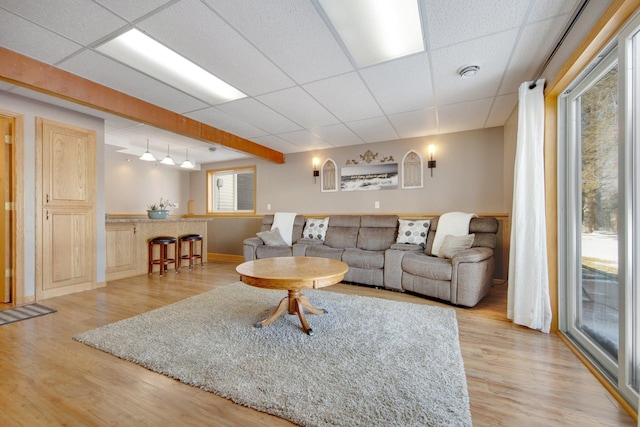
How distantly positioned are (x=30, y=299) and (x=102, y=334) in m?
1.70

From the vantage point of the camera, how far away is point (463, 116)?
349cm

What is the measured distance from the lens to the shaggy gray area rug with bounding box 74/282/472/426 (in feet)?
4.36

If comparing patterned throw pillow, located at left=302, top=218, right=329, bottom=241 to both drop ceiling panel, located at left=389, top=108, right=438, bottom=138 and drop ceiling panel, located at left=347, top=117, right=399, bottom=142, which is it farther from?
drop ceiling panel, located at left=389, top=108, right=438, bottom=138

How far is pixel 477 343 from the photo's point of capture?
2035 millimetres

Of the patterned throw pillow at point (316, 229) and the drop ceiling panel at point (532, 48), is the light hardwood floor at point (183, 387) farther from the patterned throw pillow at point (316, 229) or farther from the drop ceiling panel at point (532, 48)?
the patterned throw pillow at point (316, 229)

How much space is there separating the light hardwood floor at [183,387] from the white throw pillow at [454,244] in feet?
3.29

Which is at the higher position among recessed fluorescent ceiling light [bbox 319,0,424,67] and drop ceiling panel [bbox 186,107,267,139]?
recessed fluorescent ceiling light [bbox 319,0,424,67]

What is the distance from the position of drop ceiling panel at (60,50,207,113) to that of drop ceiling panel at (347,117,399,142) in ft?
6.80

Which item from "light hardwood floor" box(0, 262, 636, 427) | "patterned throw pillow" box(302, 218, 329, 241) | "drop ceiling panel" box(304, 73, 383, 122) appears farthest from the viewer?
"patterned throw pillow" box(302, 218, 329, 241)

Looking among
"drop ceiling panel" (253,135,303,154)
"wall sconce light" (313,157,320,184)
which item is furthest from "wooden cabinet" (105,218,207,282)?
"wall sconce light" (313,157,320,184)

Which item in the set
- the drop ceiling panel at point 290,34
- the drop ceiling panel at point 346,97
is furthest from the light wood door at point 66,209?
the drop ceiling panel at point 346,97

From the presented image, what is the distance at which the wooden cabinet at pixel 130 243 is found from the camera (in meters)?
3.95

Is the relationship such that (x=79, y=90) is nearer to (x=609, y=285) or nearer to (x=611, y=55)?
(x=611, y=55)

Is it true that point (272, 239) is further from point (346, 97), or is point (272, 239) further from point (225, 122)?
→ point (346, 97)
